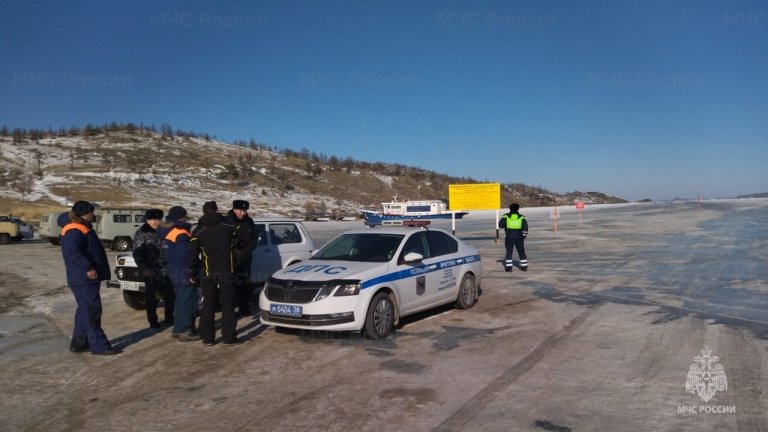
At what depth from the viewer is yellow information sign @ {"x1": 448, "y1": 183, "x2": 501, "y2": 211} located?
90.9 ft

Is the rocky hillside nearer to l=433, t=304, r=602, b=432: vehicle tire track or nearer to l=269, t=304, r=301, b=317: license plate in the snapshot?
l=269, t=304, r=301, b=317: license plate

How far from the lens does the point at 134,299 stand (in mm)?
9883

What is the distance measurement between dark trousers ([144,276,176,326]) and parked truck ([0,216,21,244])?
23.8 m

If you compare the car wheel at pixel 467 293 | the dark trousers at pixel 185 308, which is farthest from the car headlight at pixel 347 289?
the car wheel at pixel 467 293

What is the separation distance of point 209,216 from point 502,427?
4.55 m

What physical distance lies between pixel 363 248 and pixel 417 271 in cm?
87

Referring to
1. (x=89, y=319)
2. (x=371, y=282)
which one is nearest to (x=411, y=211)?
(x=371, y=282)

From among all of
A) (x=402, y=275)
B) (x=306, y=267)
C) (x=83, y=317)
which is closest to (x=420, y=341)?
(x=402, y=275)

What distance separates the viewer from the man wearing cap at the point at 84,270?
21.1 feet

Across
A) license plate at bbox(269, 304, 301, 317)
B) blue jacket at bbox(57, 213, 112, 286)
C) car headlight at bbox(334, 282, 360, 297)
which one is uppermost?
blue jacket at bbox(57, 213, 112, 286)

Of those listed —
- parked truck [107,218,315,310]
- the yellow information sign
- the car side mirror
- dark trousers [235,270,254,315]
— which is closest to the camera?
the car side mirror

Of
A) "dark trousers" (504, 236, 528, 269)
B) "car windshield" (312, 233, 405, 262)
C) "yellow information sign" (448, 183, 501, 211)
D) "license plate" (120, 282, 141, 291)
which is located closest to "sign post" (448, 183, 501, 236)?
"yellow information sign" (448, 183, 501, 211)

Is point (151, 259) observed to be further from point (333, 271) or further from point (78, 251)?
point (333, 271)

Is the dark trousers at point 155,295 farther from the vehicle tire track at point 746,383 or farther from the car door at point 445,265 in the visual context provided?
the vehicle tire track at point 746,383
